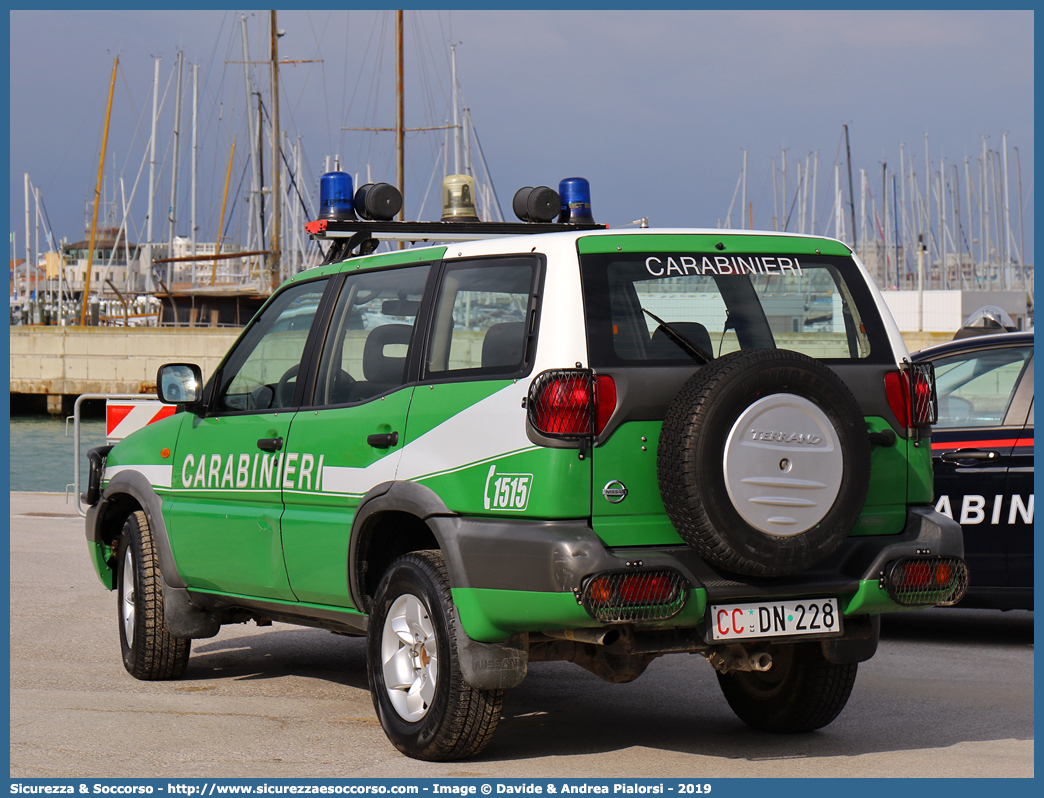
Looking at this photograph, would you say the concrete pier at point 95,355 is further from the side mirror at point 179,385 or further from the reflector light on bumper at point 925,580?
the reflector light on bumper at point 925,580

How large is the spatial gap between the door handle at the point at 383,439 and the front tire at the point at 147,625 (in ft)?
7.01

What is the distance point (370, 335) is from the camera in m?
5.94

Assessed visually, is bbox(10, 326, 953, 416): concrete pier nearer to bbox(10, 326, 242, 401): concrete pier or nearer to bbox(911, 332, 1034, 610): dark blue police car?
bbox(10, 326, 242, 401): concrete pier

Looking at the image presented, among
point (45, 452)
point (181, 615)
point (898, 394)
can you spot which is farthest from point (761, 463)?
point (45, 452)

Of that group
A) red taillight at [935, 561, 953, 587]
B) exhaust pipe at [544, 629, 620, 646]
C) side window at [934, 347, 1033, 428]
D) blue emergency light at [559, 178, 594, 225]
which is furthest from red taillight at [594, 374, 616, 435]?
side window at [934, 347, 1033, 428]

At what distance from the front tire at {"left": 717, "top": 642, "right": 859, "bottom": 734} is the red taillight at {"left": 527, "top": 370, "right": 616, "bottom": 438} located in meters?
1.63

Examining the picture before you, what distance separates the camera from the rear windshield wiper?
16.6 feet

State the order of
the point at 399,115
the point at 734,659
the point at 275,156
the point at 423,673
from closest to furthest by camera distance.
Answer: the point at 734,659
the point at 423,673
the point at 399,115
the point at 275,156

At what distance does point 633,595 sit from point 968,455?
379cm

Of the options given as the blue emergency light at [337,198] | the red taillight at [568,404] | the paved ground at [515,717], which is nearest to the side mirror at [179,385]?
the blue emergency light at [337,198]

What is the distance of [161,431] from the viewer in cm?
721

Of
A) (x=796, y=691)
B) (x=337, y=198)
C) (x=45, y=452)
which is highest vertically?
(x=337, y=198)

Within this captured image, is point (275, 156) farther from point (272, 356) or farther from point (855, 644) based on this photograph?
point (855, 644)

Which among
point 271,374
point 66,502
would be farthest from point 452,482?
point 66,502
